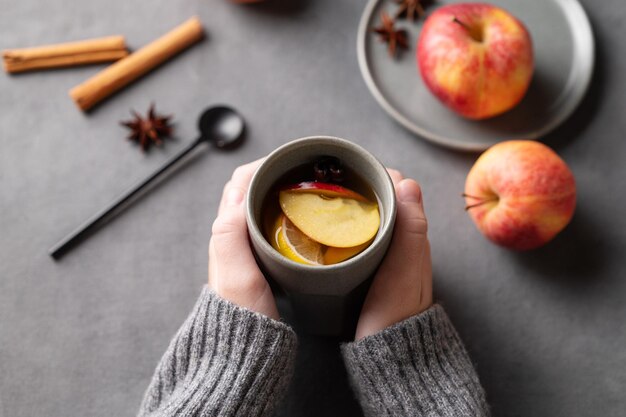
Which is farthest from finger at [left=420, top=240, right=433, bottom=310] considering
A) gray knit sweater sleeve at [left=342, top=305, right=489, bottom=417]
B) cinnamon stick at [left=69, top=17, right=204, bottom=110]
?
cinnamon stick at [left=69, top=17, right=204, bottom=110]

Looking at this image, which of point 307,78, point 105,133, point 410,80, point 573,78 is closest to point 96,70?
point 105,133

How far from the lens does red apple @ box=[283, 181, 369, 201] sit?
751 millimetres

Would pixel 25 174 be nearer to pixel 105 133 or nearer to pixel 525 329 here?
pixel 105 133

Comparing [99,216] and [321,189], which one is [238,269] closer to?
[321,189]

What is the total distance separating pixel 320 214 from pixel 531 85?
25.6 inches

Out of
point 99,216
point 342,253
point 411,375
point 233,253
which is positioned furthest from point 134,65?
point 411,375

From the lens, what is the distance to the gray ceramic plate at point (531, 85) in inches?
44.9

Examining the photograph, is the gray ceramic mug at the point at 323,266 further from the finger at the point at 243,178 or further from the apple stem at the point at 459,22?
the apple stem at the point at 459,22

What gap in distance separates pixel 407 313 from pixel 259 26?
71cm

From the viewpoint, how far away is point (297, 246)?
74cm

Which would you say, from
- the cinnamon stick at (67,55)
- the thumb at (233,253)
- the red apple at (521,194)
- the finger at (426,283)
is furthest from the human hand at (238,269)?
the cinnamon stick at (67,55)

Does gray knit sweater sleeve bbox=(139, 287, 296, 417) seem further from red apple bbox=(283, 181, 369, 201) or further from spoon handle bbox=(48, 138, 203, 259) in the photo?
spoon handle bbox=(48, 138, 203, 259)

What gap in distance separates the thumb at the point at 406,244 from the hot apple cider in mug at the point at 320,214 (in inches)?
3.4

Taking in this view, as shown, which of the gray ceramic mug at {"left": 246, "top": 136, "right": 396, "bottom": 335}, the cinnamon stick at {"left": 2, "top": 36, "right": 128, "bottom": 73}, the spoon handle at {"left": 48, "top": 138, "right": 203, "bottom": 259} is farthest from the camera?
the cinnamon stick at {"left": 2, "top": 36, "right": 128, "bottom": 73}
